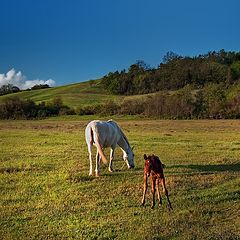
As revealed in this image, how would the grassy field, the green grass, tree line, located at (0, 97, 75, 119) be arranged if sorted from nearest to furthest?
the grassy field, tree line, located at (0, 97, 75, 119), the green grass

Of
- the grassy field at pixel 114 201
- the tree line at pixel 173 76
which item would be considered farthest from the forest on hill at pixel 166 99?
the grassy field at pixel 114 201

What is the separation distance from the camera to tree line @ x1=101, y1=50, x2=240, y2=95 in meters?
89.5

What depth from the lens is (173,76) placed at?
3565 inches

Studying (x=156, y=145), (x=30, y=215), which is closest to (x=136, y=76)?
(x=156, y=145)

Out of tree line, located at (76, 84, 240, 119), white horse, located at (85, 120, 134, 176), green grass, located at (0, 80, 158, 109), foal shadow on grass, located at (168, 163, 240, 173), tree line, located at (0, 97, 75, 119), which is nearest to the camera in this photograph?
white horse, located at (85, 120, 134, 176)

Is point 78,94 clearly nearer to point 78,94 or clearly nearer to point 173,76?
point 78,94

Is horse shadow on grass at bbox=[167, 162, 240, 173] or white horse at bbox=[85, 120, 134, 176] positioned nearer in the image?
white horse at bbox=[85, 120, 134, 176]

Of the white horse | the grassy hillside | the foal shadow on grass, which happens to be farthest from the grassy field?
the grassy hillside

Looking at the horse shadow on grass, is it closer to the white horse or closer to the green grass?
the white horse

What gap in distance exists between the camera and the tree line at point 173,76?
89.5 metres

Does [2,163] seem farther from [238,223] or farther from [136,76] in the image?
[136,76]

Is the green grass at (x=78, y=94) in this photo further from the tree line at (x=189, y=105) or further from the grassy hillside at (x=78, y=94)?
the tree line at (x=189, y=105)

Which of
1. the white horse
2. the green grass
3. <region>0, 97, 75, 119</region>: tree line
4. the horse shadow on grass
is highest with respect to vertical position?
the green grass

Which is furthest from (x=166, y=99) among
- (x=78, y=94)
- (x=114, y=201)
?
(x=114, y=201)
